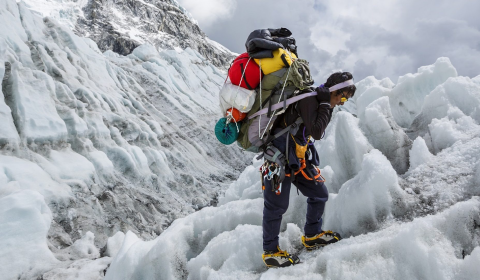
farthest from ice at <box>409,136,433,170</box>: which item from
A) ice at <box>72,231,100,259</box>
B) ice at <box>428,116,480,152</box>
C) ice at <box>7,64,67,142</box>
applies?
ice at <box>7,64,67,142</box>

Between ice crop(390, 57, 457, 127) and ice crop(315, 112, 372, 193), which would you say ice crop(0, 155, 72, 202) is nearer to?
ice crop(315, 112, 372, 193)

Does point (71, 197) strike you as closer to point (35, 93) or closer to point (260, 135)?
point (35, 93)

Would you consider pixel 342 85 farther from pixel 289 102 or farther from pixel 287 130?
pixel 287 130

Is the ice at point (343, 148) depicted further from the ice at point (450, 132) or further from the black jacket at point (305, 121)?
the black jacket at point (305, 121)

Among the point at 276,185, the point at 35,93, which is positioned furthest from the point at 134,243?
the point at 35,93

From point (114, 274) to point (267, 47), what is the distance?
321 centimetres

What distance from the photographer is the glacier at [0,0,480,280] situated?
2.57 meters

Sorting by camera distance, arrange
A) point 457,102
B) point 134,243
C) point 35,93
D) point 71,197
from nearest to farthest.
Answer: point 134,243
point 457,102
point 71,197
point 35,93

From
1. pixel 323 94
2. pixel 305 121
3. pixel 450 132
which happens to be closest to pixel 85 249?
pixel 305 121

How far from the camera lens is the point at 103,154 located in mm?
11688

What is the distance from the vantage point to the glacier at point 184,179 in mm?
2568

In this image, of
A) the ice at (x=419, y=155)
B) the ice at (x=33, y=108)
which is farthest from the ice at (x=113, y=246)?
the ice at (x=33, y=108)

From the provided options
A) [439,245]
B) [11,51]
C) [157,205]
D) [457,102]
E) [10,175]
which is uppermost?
[457,102]

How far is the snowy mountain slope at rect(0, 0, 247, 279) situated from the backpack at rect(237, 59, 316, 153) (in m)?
3.36
